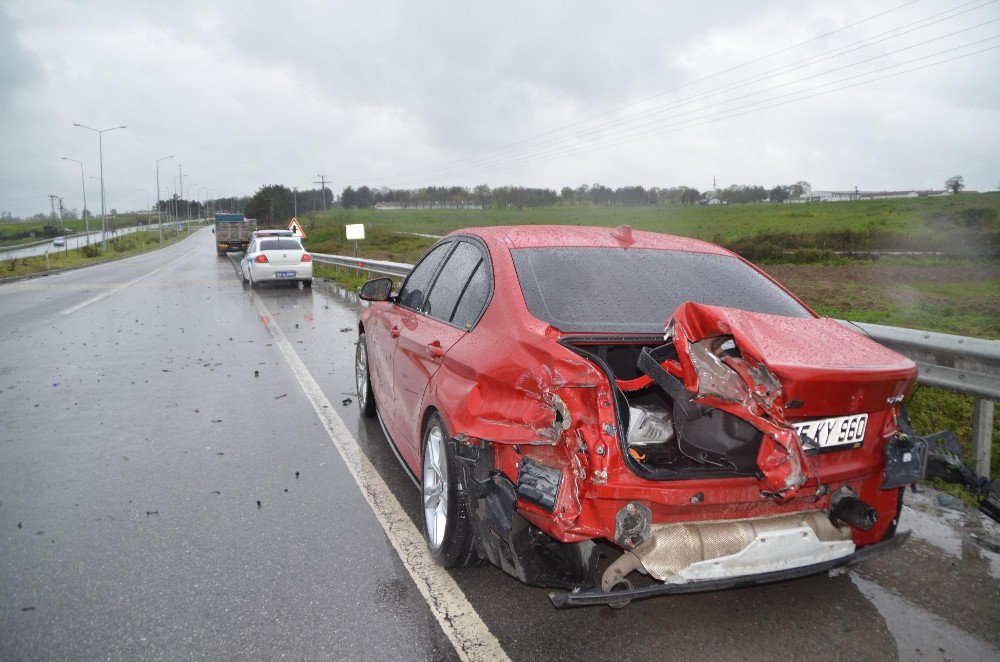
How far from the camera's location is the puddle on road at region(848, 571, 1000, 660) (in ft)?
9.49

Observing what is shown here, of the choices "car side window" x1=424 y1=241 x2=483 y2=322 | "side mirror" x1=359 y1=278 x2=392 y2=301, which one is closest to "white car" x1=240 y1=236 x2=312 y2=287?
"side mirror" x1=359 y1=278 x2=392 y2=301

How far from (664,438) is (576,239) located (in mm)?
1325

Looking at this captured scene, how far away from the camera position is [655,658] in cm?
287

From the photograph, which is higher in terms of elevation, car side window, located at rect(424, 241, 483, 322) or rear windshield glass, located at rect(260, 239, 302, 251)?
rear windshield glass, located at rect(260, 239, 302, 251)

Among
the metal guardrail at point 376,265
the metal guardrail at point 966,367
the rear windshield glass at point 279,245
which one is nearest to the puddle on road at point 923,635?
the metal guardrail at point 966,367

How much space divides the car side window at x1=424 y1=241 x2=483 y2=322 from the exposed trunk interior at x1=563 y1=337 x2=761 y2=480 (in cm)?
99

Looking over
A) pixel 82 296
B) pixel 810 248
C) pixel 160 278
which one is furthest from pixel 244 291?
pixel 810 248

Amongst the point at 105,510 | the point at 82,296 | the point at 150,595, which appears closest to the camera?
the point at 150,595

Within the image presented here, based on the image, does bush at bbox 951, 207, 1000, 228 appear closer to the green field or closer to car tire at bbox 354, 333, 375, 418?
the green field

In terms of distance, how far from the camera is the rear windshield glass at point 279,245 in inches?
830

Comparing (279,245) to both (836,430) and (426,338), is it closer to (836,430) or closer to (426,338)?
(426,338)

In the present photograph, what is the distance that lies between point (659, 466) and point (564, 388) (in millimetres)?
638

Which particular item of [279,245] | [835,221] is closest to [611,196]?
[835,221]

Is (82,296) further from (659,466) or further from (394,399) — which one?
(659,466)
